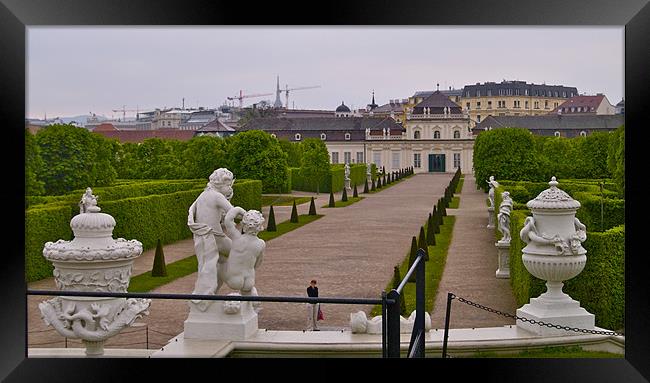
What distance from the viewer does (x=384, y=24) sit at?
4469 mm

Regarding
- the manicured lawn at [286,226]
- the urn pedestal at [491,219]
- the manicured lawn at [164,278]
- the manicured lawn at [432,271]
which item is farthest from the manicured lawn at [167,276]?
the urn pedestal at [491,219]

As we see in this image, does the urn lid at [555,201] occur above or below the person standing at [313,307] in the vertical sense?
above

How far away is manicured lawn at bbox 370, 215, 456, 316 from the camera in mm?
8757

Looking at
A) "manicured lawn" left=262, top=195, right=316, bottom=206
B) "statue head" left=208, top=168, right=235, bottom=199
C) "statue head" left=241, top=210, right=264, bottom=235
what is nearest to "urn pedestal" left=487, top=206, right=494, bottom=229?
"manicured lawn" left=262, top=195, right=316, bottom=206

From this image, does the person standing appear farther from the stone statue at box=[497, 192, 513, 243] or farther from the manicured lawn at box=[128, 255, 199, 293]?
the stone statue at box=[497, 192, 513, 243]

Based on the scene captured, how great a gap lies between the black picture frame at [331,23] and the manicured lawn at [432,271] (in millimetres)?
2354

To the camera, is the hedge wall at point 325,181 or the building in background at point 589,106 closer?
the hedge wall at point 325,181

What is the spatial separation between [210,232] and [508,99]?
7356 cm

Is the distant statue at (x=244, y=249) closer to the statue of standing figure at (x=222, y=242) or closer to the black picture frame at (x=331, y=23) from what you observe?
the statue of standing figure at (x=222, y=242)

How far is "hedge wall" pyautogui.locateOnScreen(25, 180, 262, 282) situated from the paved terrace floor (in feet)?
14.8

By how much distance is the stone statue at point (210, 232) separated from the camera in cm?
588

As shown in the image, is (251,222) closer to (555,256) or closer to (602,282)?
(555,256)

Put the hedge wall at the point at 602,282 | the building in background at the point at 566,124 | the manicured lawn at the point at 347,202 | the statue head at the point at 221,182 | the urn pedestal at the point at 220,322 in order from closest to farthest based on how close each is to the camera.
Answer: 1. the urn pedestal at the point at 220,322
2. the statue head at the point at 221,182
3. the hedge wall at the point at 602,282
4. the manicured lawn at the point at 347,202
5. the building in background at the point at 566,124

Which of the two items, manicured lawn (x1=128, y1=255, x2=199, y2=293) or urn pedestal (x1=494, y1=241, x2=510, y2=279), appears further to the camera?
urn pedestal (x1=494, y1=241, x2=510, y2=279)
